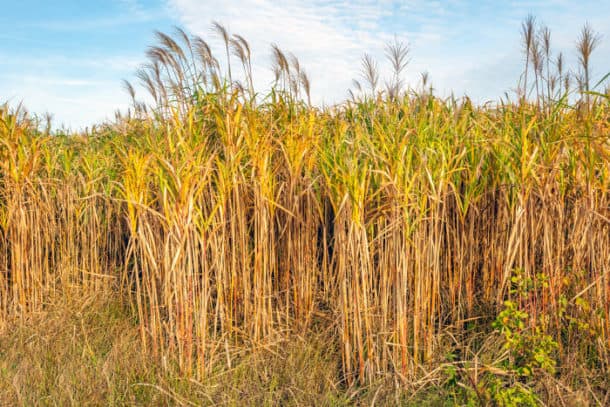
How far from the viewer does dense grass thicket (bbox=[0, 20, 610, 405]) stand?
2744mm

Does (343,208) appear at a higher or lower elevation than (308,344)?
higher

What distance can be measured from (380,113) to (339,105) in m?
0.38

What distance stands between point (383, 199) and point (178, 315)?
127 cm

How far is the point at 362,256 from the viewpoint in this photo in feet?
8.91

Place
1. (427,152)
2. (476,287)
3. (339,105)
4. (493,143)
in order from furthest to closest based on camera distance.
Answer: (339,105)
(476,287)
(493,143)
(427,152)

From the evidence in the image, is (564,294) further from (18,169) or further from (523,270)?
(18,169)

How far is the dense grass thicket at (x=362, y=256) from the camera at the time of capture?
2.74m

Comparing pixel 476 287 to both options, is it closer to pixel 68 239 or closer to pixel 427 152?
pixel 427 152

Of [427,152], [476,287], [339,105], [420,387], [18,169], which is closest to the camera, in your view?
[420,387]

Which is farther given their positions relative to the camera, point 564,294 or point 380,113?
point 380,113

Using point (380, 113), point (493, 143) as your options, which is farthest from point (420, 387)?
point (380, 113)

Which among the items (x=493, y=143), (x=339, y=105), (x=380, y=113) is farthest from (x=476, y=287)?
(x=339, y=105)

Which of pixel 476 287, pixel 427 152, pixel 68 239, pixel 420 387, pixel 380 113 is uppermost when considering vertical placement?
pixel 380 113

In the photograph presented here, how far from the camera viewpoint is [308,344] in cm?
308
